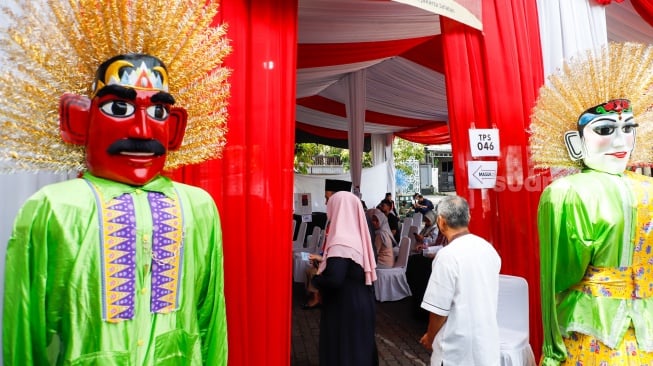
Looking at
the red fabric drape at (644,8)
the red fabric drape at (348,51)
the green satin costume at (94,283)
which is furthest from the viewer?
the red fabric drape at (348,51)

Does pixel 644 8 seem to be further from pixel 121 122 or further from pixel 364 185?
pixel 364 185

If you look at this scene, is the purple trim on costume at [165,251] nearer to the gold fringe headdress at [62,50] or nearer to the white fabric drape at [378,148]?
the gold fringe headdress at [62,50]

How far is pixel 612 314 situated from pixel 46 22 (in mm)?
2616

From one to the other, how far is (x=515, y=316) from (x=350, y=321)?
1.02 m

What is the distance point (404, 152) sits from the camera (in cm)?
2008

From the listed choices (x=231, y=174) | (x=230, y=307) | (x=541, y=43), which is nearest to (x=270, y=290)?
(x=230, y=307)

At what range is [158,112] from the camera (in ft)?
5.15

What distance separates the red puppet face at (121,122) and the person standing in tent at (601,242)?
1879 mm

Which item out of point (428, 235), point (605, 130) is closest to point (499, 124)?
point (605, 130)

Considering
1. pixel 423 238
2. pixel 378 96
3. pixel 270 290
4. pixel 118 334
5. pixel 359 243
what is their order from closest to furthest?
pixel 118 334 → pixel 270 290 → pixel 359 243 → pixel 423 238 → pixel 378 96

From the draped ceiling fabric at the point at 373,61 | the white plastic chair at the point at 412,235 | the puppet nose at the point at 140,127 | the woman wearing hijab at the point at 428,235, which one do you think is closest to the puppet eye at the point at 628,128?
the draped ceiling fabric at the point at 373,61

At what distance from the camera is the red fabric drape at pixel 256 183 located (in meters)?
2.34

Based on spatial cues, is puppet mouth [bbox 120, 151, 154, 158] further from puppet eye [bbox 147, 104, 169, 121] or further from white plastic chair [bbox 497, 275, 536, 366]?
white plastic chair [bbox 497, 275, 536, 366]

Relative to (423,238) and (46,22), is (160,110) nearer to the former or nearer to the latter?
(46,22)
